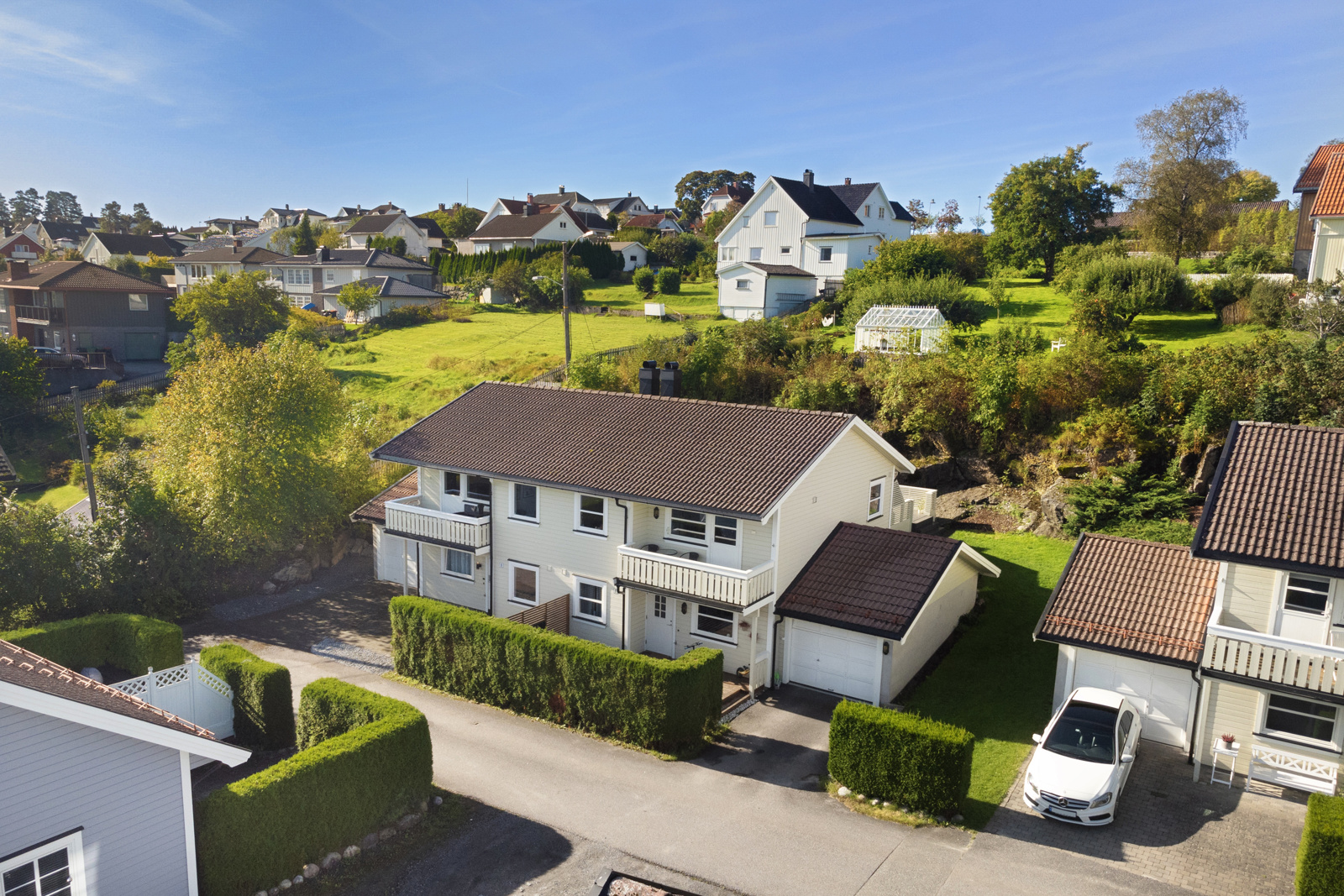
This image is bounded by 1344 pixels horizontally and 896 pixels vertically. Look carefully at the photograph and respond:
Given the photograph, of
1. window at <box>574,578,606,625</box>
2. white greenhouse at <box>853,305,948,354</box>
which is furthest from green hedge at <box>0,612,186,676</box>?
white greenhouse at <box>853,305,948,354</box>

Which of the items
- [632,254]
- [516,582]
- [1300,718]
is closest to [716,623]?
[516,582]

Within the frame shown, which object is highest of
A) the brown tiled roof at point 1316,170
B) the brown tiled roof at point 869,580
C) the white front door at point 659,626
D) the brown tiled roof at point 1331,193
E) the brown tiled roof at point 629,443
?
the brown tiled roof at point 1316,170

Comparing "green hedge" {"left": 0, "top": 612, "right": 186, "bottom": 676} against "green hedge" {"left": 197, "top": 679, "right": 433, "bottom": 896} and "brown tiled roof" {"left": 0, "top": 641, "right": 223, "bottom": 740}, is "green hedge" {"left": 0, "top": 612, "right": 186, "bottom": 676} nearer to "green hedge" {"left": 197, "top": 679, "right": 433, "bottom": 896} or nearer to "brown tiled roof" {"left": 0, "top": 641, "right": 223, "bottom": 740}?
"green hedge" {"left": 197, "top": 679, "right": 433, "bottom": 896}

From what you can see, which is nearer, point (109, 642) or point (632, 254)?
point (109, 642)

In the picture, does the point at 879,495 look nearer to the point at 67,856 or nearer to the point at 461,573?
the point at 461,573

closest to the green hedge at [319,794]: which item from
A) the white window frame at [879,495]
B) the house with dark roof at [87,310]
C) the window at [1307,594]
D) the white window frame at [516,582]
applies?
the white window frame at [516,582]

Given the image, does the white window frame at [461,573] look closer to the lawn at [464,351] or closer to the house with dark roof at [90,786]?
the house with dark roof at [90,786]
